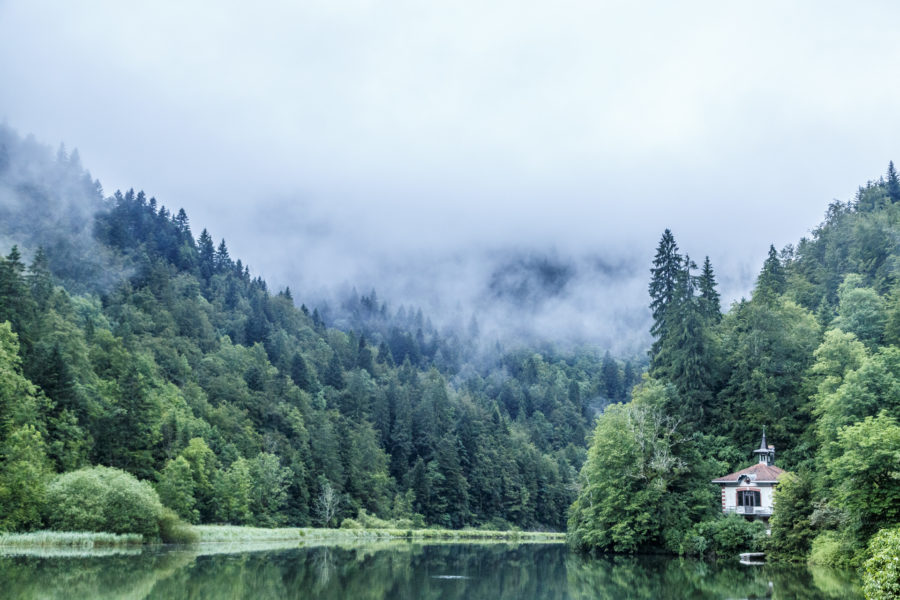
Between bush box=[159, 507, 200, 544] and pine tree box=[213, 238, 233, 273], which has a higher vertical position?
pine tree box=[213, 238, 233, 273]

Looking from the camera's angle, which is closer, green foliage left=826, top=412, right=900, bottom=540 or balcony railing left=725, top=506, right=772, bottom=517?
green foliage left=826, top=412, right=900, bottom=540

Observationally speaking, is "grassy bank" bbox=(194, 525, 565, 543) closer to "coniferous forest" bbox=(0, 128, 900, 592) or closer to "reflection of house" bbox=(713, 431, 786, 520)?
"coniferous forest" bbox=(0, 128, 900, 592)

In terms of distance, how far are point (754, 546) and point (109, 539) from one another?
42860 mm

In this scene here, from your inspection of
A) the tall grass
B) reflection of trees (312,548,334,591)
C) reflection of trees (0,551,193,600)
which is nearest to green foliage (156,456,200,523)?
the tall grass

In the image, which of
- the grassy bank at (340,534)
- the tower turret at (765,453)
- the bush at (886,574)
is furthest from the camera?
the grassy bank at (340,534)

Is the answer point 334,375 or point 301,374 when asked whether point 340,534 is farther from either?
point 334,375

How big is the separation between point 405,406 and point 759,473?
90.1 metres

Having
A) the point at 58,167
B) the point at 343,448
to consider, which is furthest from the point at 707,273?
the point at 58,167

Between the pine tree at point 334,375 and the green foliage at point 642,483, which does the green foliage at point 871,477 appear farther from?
the pine tree at point 334,375

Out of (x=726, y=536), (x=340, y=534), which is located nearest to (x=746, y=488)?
(x=726, y=536)

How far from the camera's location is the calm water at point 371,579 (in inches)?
991

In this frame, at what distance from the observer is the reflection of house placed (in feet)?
185

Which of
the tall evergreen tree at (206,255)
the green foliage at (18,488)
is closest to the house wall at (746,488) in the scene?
the green foliage at (18,488)

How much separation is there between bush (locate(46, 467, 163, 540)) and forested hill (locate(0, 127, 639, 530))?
1989 mm
